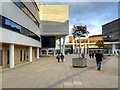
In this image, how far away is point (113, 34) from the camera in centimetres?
12044

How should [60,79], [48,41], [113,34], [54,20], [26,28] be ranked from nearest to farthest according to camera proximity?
[60,79] < [26,28] < [54,20] < [48,41] < [113,34]

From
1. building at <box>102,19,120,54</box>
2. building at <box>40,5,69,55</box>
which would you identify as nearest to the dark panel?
building at <box>40,5,69,55</box>

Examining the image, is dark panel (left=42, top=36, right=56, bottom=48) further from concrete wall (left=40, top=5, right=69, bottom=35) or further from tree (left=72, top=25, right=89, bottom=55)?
tree (left=72, top=25, right=89, bottom=55)

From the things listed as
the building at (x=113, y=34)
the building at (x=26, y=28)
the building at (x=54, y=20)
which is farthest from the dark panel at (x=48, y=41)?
the building at (x=113, y=34)

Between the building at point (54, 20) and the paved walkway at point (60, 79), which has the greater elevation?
the building at point (54, 20)

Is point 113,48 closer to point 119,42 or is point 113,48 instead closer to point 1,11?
point 119,42

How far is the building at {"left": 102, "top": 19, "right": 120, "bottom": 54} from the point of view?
111 metres

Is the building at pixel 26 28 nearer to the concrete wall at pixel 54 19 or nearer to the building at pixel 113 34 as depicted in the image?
the concrete wall at pixel 54 19

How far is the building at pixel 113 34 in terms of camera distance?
111 m

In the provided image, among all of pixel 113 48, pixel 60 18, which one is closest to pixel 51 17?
pixel 60 18

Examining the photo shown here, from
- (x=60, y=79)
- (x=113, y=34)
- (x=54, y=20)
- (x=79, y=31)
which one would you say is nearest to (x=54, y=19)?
(x=54, y=20)

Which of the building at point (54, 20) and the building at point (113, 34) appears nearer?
the building at point (54, 20)

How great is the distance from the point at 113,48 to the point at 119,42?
5283 mm

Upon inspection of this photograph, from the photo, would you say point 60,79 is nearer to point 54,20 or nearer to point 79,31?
point 79,31
